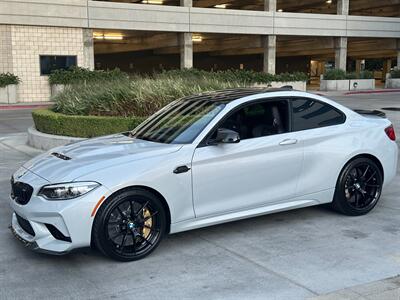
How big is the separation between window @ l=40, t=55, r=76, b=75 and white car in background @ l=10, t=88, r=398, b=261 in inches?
950

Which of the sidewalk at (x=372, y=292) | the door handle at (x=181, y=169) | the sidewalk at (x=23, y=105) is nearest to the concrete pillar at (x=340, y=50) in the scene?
the sidewalk at (x=23, y=105)

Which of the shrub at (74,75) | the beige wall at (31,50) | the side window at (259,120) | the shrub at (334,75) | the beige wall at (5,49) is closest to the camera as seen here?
the side window at (259,120)

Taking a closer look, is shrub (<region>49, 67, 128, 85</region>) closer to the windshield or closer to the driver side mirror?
the windshield

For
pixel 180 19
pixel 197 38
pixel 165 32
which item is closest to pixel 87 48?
pixel 165 32

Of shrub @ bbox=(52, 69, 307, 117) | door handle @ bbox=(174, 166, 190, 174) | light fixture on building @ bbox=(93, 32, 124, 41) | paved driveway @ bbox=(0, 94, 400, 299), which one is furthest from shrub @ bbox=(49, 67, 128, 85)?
door handle @ bbox=(174, 166, 190, 174)

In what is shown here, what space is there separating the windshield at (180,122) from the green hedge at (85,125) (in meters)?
4.45

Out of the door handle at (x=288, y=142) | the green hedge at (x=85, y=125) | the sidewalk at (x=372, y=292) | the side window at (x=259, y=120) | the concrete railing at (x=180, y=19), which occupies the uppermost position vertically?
the concrete railing at (x=180, y=19)

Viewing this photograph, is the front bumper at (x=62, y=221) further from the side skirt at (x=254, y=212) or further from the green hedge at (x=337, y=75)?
the green hedge at (x=337, y=75)

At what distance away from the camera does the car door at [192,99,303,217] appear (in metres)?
5.23

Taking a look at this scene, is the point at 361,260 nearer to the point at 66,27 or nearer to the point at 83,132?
the point at 83,132

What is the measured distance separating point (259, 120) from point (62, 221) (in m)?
2.44

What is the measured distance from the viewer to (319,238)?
217 inches

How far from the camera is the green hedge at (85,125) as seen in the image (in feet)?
35.4

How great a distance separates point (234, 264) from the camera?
15.8 feet
